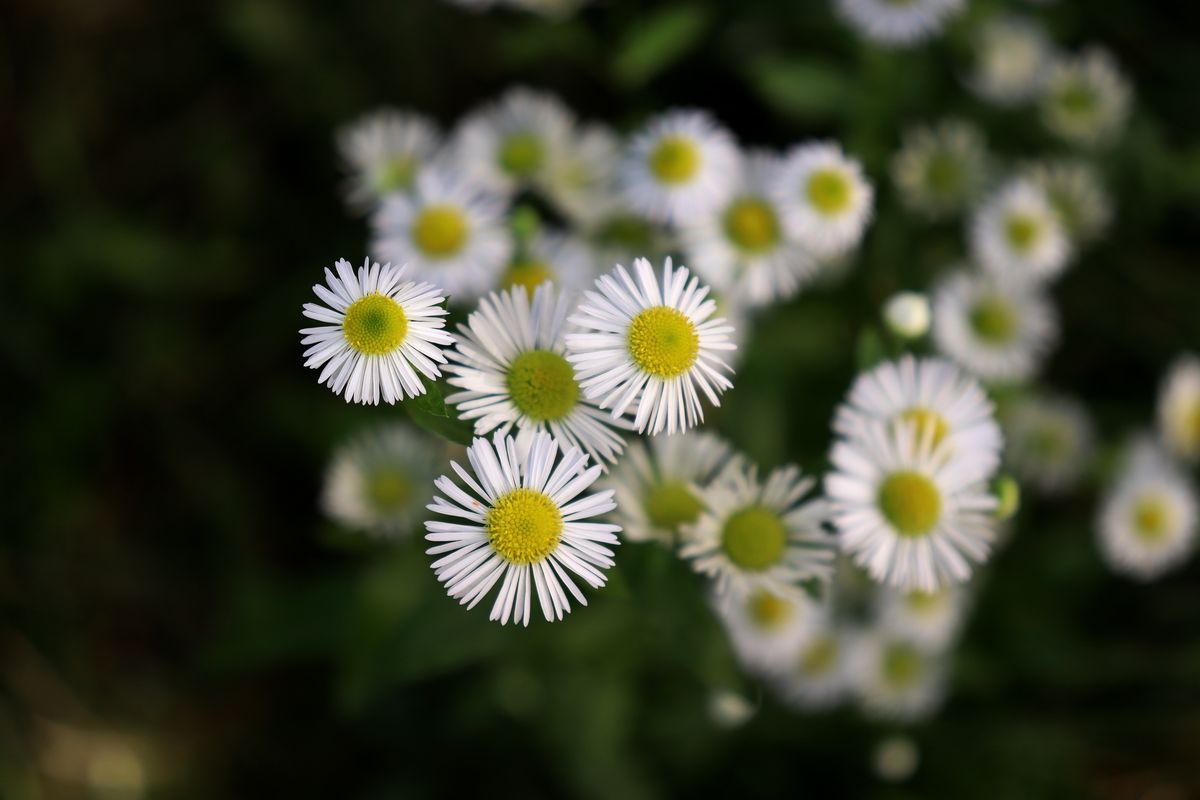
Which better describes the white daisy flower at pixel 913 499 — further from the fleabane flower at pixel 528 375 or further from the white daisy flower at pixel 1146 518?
the white daisy flower at pixel 1146 518

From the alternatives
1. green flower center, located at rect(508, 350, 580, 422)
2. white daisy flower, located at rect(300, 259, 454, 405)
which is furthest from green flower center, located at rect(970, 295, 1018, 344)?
white daisy flower, located at rect(300, 259, 454, 405)

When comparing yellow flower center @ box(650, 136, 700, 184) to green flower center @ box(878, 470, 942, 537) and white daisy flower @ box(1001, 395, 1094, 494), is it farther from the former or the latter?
white daisy flower @ box(1001, 395, 1094, 494)

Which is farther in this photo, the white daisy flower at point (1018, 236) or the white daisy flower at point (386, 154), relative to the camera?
the white daisy flower at point (1018, 236)

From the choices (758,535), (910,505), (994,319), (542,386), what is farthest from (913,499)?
(994,319)

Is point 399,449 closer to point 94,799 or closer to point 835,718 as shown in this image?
point 835,718

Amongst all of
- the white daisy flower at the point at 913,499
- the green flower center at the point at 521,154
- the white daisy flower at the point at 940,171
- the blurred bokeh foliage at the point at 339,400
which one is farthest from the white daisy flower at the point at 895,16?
the white daisy flower at the point at 913,499

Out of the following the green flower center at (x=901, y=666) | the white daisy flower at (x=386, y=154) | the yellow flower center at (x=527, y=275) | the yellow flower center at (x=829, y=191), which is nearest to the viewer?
the yellow flower center at (x=527, y=275)
